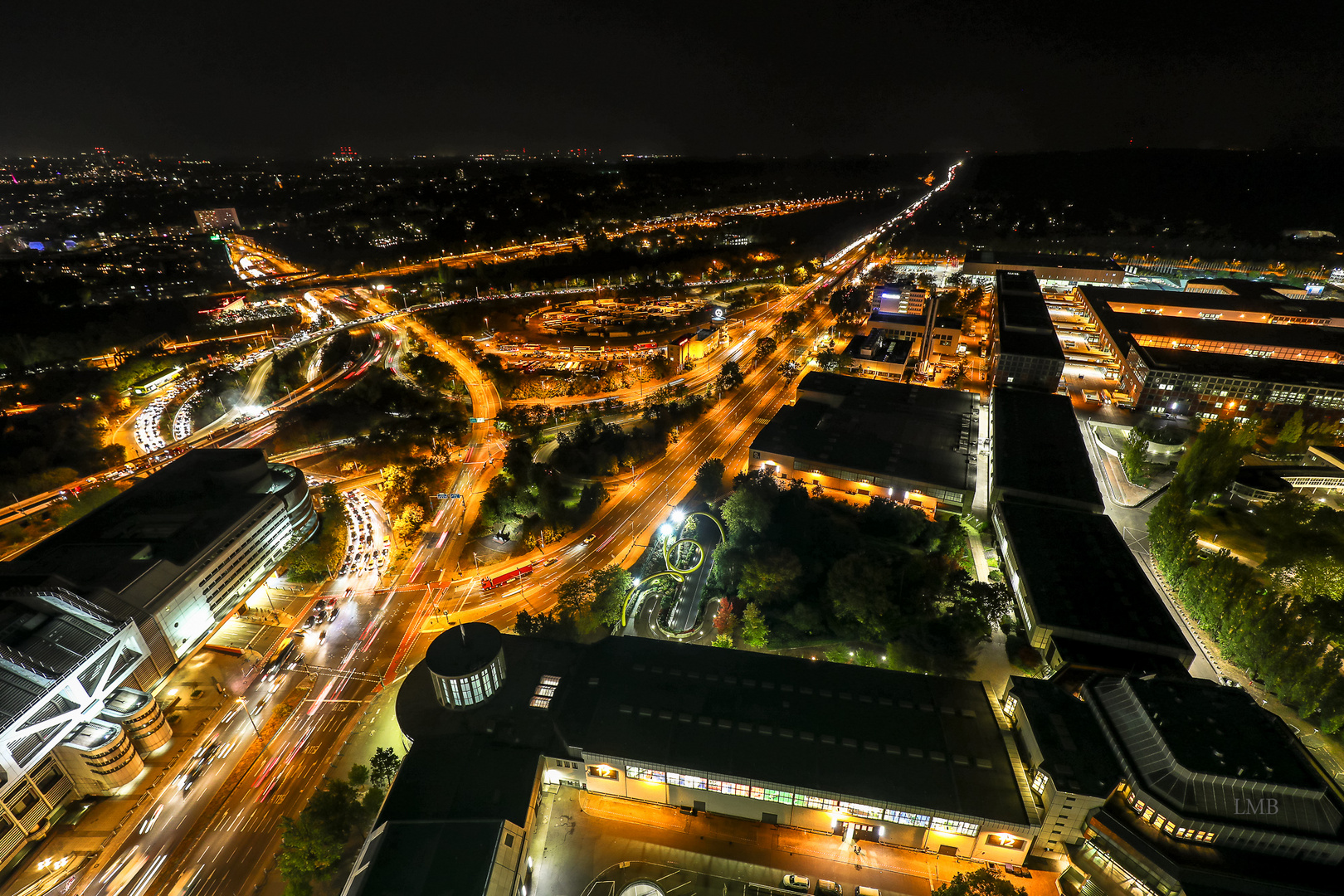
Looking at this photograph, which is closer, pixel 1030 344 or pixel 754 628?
pixel 754 628

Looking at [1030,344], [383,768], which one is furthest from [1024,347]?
[383,768]

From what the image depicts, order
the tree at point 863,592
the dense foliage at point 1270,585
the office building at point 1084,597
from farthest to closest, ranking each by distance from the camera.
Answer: the tree at point 863,592, the office building at point 1084,597, the dense foliage at point 1270,585

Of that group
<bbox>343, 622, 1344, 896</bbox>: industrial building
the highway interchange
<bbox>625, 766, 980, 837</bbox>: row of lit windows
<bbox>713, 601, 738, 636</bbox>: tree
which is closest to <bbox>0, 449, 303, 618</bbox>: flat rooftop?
the highway interchange

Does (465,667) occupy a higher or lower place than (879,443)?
higher

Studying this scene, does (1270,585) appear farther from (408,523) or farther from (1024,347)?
(408,523)

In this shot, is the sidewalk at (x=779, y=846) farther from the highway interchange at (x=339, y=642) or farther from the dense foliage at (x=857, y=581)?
the highway interchange at (x=339, y=642)

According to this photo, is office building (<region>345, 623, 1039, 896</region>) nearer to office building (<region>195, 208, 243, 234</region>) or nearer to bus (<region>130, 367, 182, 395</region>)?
bus (<region>130, 367, 182, 395</region>)

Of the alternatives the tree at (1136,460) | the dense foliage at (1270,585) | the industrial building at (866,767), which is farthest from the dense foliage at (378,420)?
the tree at (1136,460)
